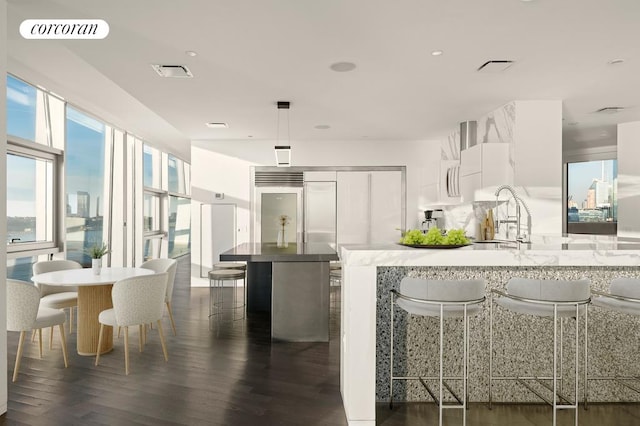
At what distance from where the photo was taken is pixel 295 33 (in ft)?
10.2

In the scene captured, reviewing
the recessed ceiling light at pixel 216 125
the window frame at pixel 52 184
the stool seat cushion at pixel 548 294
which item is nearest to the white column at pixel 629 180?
the stool seat cushion at pixel 548 294

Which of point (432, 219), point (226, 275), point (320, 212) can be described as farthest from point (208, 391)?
point (432, 219)

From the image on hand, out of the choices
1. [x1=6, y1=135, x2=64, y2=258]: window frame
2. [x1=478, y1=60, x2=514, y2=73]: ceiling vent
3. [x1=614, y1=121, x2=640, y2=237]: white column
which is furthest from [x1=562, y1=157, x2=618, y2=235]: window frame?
[x1=6, y1=135, x2=64, y2=258]: window frame

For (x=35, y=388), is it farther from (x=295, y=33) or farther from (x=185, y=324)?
(x=295, y=33)

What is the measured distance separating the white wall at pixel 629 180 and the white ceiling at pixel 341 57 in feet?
1.11

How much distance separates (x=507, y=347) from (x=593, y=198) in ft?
20.9

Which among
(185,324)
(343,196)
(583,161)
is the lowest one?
(185,324)

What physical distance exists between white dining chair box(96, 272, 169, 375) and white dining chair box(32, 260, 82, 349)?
784mm

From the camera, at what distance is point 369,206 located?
24.2 feet

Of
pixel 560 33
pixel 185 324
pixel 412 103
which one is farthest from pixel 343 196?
pixel 560 33

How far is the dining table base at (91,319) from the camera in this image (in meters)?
3.76

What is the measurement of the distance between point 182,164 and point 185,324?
25.3ft

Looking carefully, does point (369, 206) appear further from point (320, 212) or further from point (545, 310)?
point (545, 310)

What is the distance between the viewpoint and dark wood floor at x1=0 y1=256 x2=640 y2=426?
2578mm
